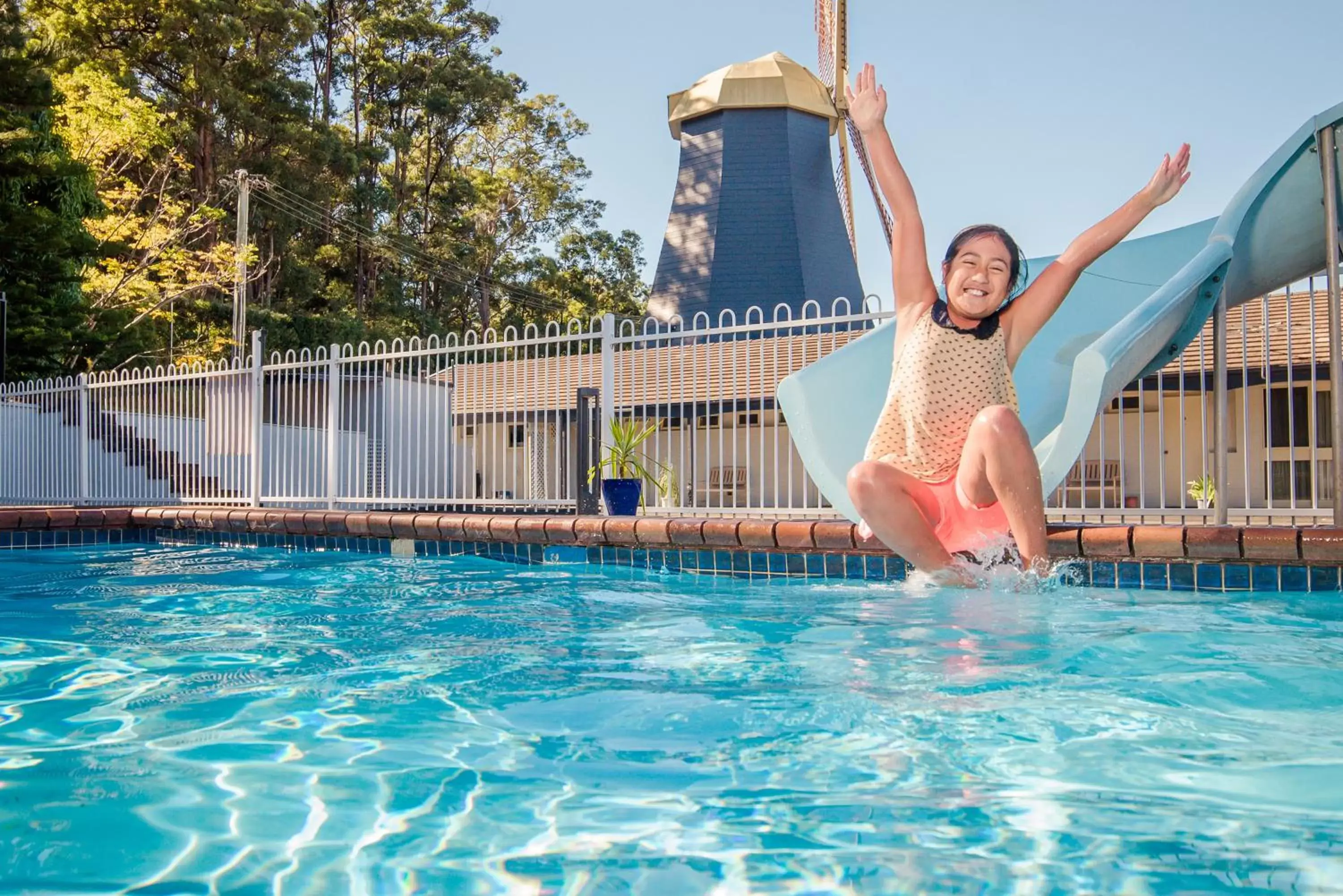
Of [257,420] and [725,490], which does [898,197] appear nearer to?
[257,420]

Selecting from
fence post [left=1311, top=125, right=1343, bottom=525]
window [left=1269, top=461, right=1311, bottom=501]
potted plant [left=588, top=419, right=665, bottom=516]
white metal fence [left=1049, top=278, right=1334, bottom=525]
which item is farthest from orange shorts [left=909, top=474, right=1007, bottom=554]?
window [left=1269, top=461, right=1311, bottom=501]

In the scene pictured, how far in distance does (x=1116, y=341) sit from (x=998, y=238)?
0.59m

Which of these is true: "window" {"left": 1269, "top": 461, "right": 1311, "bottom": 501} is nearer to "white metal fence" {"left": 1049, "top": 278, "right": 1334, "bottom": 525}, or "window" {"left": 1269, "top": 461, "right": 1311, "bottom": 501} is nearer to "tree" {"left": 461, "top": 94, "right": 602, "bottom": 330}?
"white metal fence" {"left": 1049, "top": 278, "right": 1334, "bottom": 525}

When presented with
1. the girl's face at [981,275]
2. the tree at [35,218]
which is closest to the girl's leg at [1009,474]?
the girl's face at [981,275]

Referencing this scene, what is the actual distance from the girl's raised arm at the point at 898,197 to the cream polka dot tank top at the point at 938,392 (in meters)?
0.11

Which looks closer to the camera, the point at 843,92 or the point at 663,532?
the point at 663,532

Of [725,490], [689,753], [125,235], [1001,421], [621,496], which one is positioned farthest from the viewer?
[125,235]

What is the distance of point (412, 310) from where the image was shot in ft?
101

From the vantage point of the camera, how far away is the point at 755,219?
1989 centimetres

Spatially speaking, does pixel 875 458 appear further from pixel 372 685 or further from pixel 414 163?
pixel 414 163

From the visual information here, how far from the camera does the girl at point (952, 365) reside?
3.92 m

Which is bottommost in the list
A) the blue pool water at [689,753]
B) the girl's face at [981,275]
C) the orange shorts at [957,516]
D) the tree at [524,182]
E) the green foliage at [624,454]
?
the blue pool water at [689,753]

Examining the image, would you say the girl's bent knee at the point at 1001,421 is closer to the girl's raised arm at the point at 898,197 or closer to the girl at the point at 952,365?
the girl at the point at 952,365

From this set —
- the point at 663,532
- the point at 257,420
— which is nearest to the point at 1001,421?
the point at 663,532
